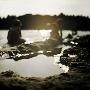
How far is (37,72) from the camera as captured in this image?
21.1 meters

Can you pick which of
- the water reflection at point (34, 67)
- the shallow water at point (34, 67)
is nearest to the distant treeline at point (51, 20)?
the shallow water at point (34, 67)

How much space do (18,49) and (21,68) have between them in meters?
9.61

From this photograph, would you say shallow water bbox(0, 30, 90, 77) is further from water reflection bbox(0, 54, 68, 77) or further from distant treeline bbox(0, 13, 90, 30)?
distant treeline bbox(0, 13, 90, 30)

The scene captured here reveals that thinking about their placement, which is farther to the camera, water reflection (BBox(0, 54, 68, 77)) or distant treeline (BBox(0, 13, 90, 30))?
distant treeline (BBox(0, 13, 90, 30))

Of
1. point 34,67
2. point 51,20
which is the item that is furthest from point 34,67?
point 51,20

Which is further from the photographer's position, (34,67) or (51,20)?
(51,20)

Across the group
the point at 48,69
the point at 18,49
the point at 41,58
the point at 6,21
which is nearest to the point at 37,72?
the point at 48,69

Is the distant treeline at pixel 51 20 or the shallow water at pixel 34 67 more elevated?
the shallow water at pixel 34 67

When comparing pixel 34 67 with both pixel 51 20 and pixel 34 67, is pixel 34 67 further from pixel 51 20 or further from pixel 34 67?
pixel 51 20

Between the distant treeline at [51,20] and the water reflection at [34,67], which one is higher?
the water reflection at [34,67]

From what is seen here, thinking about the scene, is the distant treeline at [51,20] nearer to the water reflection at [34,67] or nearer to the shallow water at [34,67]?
the shallow water at [34,67]

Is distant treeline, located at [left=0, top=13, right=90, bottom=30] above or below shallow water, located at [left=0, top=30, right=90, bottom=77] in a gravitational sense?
below

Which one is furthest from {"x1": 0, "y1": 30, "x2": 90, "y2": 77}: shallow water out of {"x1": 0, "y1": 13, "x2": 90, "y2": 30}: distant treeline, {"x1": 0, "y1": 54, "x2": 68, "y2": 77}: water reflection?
{"x1": 0, "y1": 13, "x2": 90, "y2": 30}: distant treeline

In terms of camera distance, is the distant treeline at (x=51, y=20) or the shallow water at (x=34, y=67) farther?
the distant treeline at (x=51, y=20)
